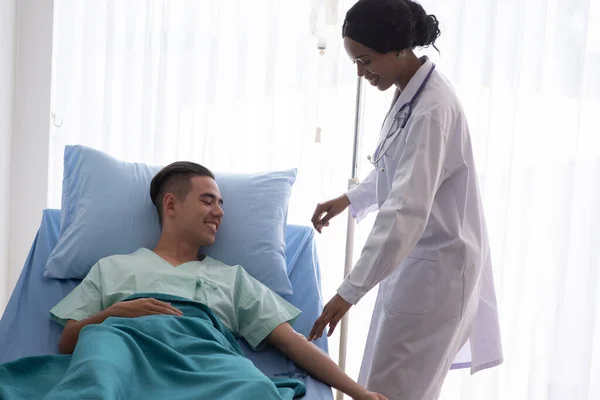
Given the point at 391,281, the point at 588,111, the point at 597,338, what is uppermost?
the point at 588,111

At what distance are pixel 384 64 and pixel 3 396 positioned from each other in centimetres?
115

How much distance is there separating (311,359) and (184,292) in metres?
0.38

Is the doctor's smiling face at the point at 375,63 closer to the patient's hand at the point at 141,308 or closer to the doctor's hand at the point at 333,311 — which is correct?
the doctor's hand at the point at 333,311

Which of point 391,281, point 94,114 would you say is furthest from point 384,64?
point 94,114

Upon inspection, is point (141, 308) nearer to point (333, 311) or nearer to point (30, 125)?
point (333, 311)

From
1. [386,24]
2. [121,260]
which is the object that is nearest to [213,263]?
[121,260]

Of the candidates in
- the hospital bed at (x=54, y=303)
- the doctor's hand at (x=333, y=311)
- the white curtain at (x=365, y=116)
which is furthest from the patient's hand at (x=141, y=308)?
the white curtain at (x=365, y=116)

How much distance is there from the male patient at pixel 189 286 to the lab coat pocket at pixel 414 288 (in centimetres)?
23

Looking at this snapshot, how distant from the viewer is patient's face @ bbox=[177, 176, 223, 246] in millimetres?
2074

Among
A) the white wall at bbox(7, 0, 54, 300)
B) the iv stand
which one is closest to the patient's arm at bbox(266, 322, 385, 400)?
the iv stand

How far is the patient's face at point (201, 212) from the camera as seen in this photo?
2074 mm

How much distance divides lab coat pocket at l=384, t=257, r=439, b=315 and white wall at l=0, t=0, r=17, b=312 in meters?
1.85

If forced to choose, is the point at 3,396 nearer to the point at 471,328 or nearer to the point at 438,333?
the point at 438,333

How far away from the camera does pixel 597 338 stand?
2.72 metres
